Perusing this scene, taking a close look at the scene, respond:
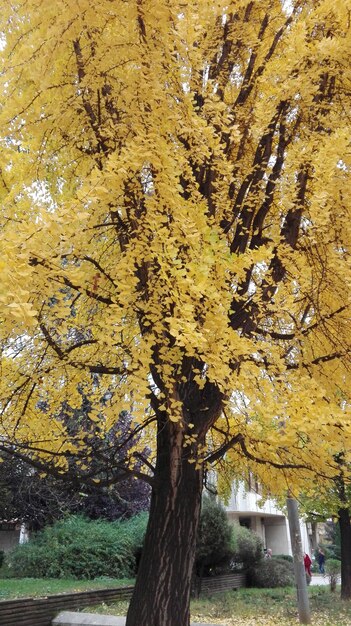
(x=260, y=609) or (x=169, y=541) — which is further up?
(x=169, y=541)

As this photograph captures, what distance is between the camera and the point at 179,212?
3.79 m

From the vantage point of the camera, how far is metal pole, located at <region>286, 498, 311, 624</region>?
9031 millimetres

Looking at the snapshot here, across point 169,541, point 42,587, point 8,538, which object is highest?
point 8,538

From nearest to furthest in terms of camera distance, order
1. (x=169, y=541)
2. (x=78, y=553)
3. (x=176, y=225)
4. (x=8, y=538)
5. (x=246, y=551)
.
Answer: (x=176, y=225) → (x=169, y=541) → (x=78, y=553) → (x=246, y=551) → (x=8, y=538)

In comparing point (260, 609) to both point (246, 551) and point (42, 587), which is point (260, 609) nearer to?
point (42, 587)

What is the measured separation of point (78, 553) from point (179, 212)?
431 inches

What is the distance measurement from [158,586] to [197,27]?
4106mm

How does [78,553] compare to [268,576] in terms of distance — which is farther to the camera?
[268,576]

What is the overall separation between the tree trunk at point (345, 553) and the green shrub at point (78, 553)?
4.88 meters

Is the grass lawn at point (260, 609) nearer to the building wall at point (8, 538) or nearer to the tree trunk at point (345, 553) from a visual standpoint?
the tree trunk at point (345, 553)

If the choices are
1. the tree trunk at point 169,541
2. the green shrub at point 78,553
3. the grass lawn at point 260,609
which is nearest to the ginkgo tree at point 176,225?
the tree trunk at point 169,541

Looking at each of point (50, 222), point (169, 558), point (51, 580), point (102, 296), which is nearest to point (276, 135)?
point (102, 296)

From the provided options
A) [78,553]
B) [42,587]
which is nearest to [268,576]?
[78,553]

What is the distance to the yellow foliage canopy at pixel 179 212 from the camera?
3561mm
